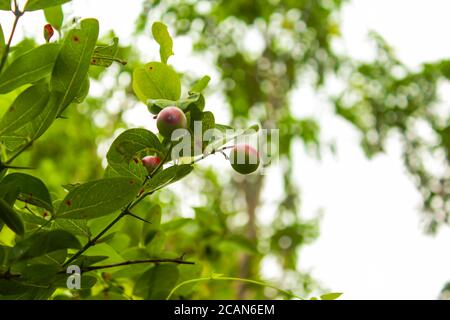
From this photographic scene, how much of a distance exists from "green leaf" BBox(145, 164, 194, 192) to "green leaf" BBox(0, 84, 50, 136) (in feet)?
0.32

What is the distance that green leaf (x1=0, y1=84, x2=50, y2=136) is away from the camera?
43 centimetres

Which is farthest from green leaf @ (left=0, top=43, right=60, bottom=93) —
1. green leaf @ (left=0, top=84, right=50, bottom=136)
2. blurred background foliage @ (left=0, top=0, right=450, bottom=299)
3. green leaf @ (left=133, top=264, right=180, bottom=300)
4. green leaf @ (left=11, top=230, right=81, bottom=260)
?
blurred background foliage @ (left=0, top=0, right=450, bottom=299)

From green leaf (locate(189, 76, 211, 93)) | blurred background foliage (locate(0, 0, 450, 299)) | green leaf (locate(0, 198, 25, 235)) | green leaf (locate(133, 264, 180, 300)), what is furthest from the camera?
blurred background foliage (locate(0, 0, 450, 299))

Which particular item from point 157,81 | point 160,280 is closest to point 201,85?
point 157,81

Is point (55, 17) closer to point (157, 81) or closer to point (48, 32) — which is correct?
point (48, 32)

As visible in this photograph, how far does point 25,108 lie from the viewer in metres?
0.43

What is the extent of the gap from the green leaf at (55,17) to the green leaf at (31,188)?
0.18 meters

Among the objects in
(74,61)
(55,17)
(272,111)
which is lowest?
(74,61)

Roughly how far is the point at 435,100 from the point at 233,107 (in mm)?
875

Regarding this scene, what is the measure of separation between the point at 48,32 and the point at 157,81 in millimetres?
129

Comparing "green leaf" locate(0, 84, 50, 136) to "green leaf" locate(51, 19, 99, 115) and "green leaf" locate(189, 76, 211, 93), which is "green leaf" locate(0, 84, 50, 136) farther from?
"green leaf" locate(189, 76, 211, 93)

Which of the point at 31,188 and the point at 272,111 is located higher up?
the point at 272,111

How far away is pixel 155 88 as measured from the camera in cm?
50
